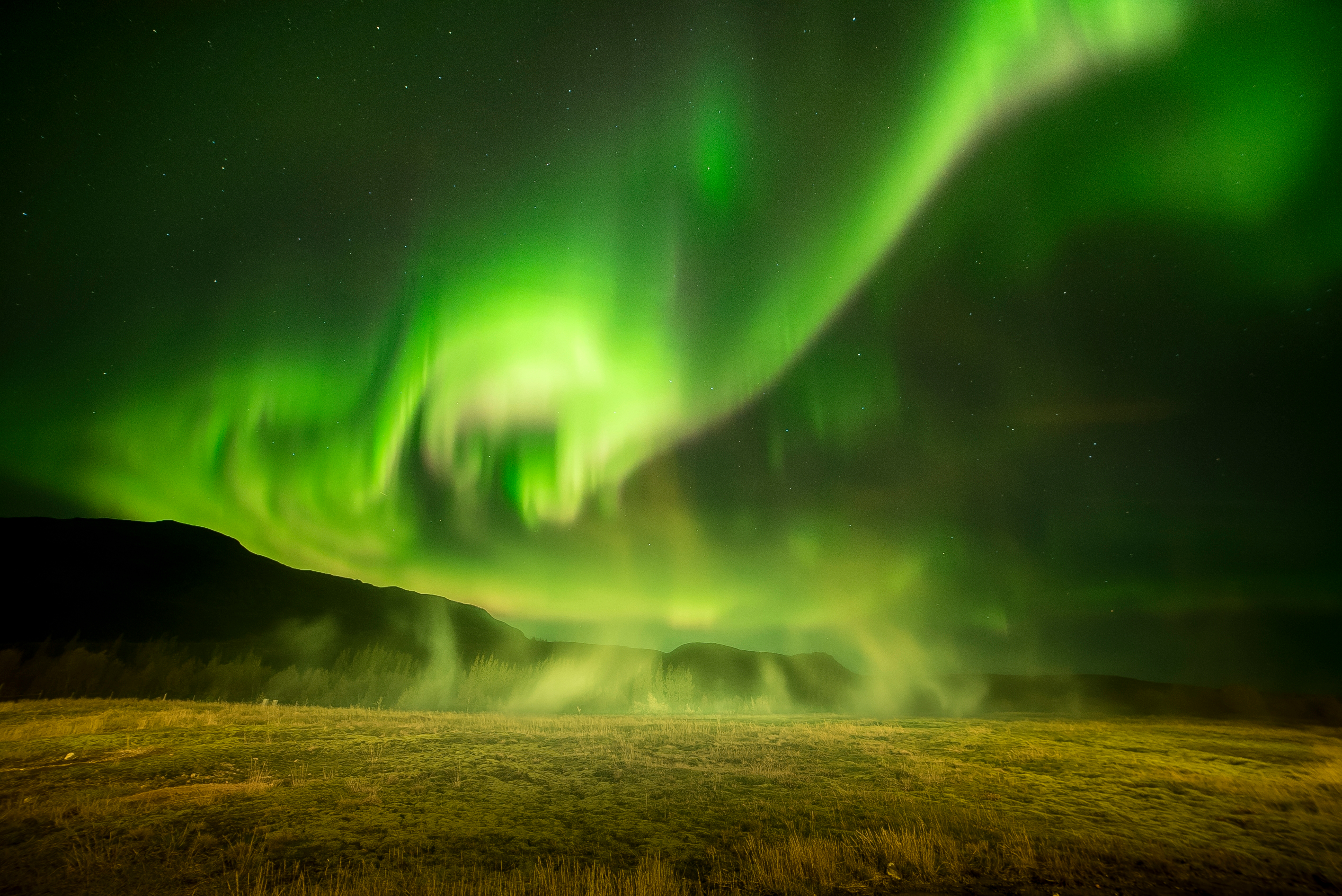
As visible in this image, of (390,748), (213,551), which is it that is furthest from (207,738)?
(213,551)

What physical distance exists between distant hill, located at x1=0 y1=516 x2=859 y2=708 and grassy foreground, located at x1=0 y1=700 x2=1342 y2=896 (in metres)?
80.1

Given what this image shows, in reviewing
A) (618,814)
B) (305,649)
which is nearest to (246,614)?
(305,649)

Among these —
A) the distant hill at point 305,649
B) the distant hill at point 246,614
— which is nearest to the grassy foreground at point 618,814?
the distant hill at point 305,649

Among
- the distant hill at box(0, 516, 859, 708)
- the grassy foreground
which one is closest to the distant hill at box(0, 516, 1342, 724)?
the distant hill at box(0, 516, 859, 708)

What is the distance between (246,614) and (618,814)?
14052 cm

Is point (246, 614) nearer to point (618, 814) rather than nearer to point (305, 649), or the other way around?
point (305, 649)

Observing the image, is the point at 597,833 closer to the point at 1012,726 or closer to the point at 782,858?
the point at 782,858

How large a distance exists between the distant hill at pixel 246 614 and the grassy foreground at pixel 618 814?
263 feet

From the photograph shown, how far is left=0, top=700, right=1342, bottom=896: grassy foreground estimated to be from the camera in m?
9.19

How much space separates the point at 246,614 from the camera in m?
120

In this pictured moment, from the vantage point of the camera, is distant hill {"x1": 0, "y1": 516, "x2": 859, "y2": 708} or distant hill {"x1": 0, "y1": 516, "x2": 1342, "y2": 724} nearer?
distant hill {"x1": 0, "y1": 516, "x2": 1342, "y2": 724}

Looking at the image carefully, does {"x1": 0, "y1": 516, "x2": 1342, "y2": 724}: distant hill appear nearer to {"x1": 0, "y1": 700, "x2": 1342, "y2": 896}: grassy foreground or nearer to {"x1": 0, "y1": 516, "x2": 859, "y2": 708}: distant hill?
{"x1": 0, "y1": 516, "x2": 859, "y2": 708}: distant hill

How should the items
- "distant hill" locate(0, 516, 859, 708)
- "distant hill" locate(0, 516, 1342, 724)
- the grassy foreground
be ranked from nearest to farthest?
the grassy foreground → "distant hill" locate(0, 516, 1342, 724) → "distant hill" locate(0, 516, 859, 708)

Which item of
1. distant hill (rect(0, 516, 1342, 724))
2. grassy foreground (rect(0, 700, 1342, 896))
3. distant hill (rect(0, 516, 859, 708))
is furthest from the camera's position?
distant hill (rect(0, 516, 859, 708))
